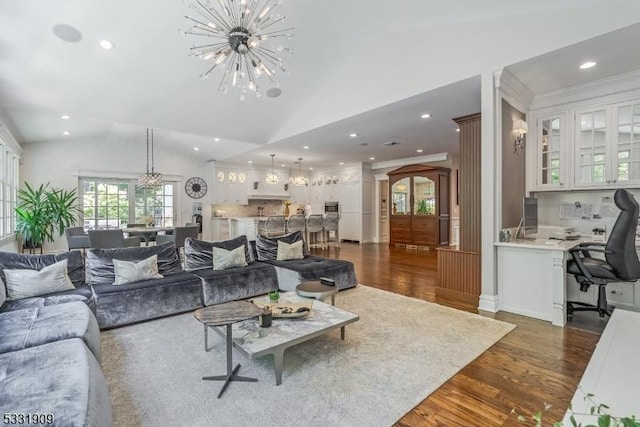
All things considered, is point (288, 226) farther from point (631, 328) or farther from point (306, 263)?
point (631, 328)

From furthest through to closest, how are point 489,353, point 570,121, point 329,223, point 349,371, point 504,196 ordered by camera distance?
point 329,223, point 570,121, point 504,196, point 489,353, point 349,371

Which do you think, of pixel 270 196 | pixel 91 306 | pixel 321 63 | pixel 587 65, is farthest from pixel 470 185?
pixel 270 196

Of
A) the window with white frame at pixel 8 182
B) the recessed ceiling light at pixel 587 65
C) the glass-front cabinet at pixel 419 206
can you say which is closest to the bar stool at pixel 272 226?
the glass-front cabinet at pixel 419 206

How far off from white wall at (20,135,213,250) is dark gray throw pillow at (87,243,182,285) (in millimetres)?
5310

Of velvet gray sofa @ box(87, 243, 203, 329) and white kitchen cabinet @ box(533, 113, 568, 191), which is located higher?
white kitchen cabinet @ box(533, 113, 568, 191)

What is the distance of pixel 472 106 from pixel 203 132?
16.8 feet

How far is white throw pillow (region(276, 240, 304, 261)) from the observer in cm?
481

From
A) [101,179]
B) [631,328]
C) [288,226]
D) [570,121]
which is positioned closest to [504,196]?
[570,121]

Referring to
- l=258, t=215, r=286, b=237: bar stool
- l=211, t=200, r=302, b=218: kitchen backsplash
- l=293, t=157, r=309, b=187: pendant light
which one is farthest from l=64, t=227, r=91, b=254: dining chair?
l=293, t=157, r=309, b=187: pendant light

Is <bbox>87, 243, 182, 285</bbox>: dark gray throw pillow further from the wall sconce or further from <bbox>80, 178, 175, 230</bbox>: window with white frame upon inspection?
the wall sconce

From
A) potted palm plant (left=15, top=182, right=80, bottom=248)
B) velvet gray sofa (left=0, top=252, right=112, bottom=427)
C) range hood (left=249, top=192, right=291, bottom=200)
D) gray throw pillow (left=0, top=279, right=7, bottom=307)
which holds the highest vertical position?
range hood (left=249, top=192, right=291, bottom=200)

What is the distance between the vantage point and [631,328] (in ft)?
4.44

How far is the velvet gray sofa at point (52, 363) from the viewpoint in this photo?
134 cm

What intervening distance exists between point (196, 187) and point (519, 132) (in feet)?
27.9
